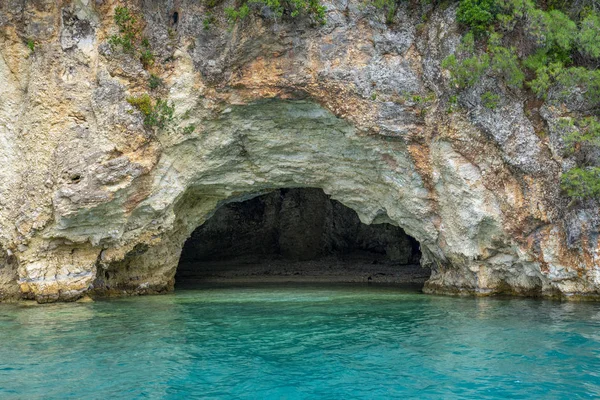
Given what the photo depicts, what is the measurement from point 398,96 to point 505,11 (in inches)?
138

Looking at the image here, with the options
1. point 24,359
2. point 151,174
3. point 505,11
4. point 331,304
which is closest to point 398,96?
point 505,11

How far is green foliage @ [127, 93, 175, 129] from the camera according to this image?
15.7 m

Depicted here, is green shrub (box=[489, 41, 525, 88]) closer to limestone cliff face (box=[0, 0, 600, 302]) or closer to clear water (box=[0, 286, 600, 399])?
limestone cliff face (box=[0, 0, 600, 302])

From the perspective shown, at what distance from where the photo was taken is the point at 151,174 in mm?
16188

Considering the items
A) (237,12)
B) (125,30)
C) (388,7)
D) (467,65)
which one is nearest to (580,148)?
(467,65)

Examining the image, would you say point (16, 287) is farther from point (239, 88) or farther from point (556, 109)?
point (556, 109)

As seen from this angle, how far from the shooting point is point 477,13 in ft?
49.9

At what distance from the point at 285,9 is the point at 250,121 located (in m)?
3.17

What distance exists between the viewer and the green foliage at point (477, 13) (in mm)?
15195

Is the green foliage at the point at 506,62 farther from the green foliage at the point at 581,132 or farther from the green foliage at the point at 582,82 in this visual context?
the green foliage at the point at 581,132

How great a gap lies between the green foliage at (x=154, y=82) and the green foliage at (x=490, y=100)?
343 inches

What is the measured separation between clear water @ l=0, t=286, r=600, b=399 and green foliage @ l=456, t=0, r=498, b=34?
730 cm

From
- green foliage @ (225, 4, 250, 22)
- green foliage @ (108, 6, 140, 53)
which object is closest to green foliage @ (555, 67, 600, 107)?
green foliage @ (225, 4, 250, 22)

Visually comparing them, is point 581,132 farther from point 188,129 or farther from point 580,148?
point 188,129
